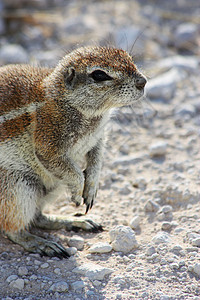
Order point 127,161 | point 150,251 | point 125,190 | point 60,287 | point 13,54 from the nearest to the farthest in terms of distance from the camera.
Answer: point 60,287
point 150,251
point 125,190
point 127,161
point 13,54

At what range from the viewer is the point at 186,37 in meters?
7.46

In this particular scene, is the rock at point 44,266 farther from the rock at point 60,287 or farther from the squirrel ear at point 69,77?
the squirrel ear at point 69,77

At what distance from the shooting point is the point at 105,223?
4156 millimetres

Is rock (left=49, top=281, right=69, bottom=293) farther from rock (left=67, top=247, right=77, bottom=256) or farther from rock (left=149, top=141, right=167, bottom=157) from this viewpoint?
rock (left=149, top=141, right=167, bottom=157)

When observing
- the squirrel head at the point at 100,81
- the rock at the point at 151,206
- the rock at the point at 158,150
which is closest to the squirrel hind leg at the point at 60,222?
the rock at the point at 151,206

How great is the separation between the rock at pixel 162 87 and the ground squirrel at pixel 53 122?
2.46 m

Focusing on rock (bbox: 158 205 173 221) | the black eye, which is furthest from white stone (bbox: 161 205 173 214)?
the black eye

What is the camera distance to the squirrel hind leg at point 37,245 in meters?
3.68

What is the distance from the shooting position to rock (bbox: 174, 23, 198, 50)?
7.39 m

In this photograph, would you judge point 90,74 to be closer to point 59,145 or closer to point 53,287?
point 59,145

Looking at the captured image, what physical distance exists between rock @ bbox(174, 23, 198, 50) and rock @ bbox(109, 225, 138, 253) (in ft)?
15.1

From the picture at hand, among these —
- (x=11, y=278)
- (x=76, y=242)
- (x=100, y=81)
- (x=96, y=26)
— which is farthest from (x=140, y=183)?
(x=96, y=26)

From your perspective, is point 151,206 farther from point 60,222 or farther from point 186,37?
point 186,37

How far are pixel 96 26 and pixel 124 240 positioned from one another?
515 cm
